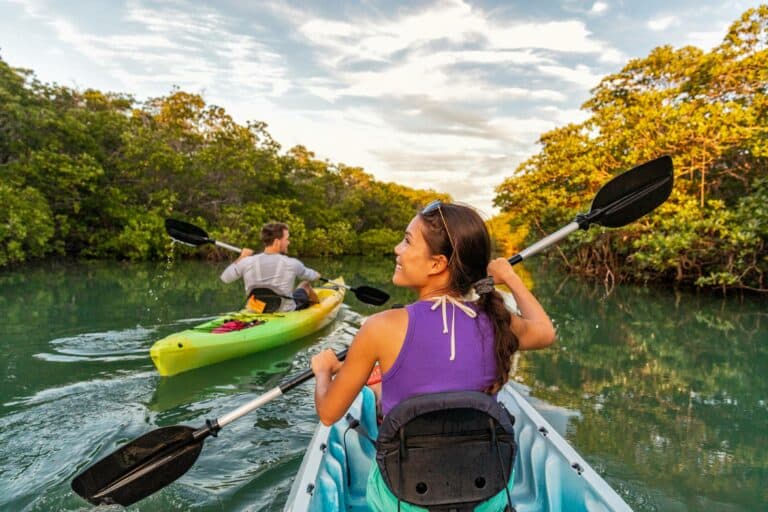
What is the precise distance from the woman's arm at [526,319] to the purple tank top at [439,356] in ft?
0.55

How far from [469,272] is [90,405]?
333cm

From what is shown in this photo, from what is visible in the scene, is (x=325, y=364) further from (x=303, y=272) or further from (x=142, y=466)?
(x=303, y=272)

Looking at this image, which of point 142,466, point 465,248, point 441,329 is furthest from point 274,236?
point 441,329

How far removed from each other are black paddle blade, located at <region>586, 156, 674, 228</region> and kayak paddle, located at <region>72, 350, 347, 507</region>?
1853mm

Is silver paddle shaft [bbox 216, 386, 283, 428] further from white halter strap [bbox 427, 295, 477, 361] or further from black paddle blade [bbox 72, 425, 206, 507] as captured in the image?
white halter strap [bbox 427, 295, 477, 361]

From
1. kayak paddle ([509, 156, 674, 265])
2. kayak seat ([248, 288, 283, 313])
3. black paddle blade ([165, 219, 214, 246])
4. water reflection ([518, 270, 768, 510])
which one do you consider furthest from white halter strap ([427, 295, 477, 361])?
black paddle blade ([165, 219, 214, 246])

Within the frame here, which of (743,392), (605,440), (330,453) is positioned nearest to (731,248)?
(743,392)

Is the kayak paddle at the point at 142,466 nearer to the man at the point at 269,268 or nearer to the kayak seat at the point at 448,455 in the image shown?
the kayak seat at the point at 448,455

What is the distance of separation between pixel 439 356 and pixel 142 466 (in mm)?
1536

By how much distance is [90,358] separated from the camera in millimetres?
4551

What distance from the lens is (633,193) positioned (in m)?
2.49

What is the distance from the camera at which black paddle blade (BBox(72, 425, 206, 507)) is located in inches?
74.3

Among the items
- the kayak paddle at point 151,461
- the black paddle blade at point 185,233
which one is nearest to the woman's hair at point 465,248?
the kayak paddle at point 151,461

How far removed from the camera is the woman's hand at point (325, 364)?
1400mm
